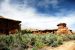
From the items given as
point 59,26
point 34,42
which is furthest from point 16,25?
point 34,42

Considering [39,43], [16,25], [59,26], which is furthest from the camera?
[59,26]

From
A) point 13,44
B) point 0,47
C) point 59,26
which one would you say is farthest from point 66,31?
point 0,47

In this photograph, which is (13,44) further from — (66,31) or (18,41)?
(66,31)

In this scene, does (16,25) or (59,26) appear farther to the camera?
(59,26)

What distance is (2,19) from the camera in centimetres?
3025

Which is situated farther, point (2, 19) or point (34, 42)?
point (2, 19)

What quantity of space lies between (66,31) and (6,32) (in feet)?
36.4

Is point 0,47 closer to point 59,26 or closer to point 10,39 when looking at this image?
point 10,39

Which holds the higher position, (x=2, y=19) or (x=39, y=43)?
(x=2, y=19)

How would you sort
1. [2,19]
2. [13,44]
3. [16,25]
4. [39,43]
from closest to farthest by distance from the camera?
1. [13,44]
2. [39,43]
3. [2,19]
4. [16,25]

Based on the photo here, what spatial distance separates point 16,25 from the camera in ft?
108

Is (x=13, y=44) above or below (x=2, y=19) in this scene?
below

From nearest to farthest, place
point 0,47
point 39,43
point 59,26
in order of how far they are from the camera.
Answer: point 0,47 < point 39,43 < point 59,26

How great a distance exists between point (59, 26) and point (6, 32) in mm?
10602
